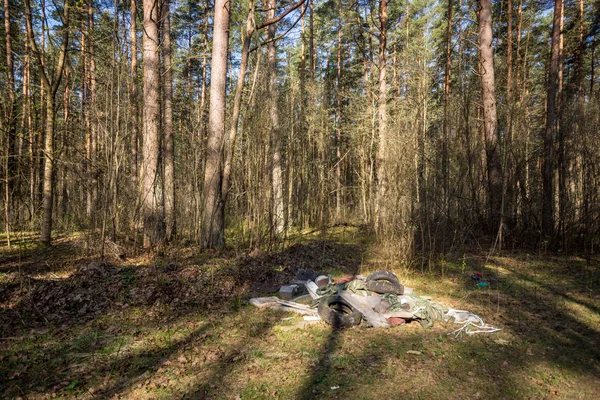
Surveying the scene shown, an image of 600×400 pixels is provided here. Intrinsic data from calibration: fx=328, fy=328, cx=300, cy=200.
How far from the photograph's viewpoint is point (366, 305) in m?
4.10

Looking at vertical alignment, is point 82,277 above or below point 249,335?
above

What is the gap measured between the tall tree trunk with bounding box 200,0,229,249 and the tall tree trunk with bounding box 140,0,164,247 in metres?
1.22

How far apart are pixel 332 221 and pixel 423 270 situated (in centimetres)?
585

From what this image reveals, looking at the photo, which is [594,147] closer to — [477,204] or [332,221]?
[477,204]

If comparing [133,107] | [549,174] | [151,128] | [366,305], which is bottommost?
[366,305]

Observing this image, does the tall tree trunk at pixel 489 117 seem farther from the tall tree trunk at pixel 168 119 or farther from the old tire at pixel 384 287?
the tall tree trunk at pixel 168 119

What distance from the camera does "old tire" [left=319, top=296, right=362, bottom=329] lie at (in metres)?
3.77

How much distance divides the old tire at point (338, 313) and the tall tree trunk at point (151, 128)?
180 inches

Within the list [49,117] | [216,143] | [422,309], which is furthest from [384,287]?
[49,117]

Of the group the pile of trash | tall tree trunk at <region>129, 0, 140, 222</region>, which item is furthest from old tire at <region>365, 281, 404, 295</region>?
tall tree trunk at <region>129, 0, 140, 222</region>

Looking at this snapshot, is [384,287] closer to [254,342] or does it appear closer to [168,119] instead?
[254,342]

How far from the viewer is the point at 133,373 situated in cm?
278

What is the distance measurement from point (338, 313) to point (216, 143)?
4.26m

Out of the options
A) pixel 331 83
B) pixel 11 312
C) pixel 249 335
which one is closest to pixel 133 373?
pixel 249 335
